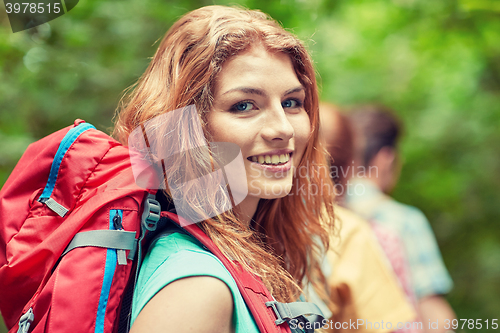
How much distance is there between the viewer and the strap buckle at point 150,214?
45.3 inches

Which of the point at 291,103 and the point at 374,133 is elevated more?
the point at 291,103

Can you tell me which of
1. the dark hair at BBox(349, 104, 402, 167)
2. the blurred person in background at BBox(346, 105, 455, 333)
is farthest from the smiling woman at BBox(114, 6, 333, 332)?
the dark hair at BBox(349, 104, 402, 167)

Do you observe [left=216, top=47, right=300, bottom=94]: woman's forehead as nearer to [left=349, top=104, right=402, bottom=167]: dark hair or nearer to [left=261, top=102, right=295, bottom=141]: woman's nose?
[left=261, top=102, right=295, bottom=141]: woman's nose

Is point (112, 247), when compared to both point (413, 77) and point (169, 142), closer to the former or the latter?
point (169, 142)

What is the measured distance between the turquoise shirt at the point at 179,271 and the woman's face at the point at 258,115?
0.35m

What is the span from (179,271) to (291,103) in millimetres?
748

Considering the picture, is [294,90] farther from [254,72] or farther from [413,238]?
[413,238]

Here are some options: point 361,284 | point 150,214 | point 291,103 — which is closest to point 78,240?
point 150,214

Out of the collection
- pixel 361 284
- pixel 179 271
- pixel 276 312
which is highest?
pixel 179 271

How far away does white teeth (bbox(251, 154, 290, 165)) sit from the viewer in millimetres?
1370

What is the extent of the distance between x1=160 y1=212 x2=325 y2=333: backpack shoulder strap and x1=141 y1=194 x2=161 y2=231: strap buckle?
93mm

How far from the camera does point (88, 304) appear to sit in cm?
103

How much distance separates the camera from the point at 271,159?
1387 mm

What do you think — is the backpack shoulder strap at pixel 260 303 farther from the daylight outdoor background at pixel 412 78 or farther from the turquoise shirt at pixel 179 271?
the daylight outdoor background at pixel 412 78
